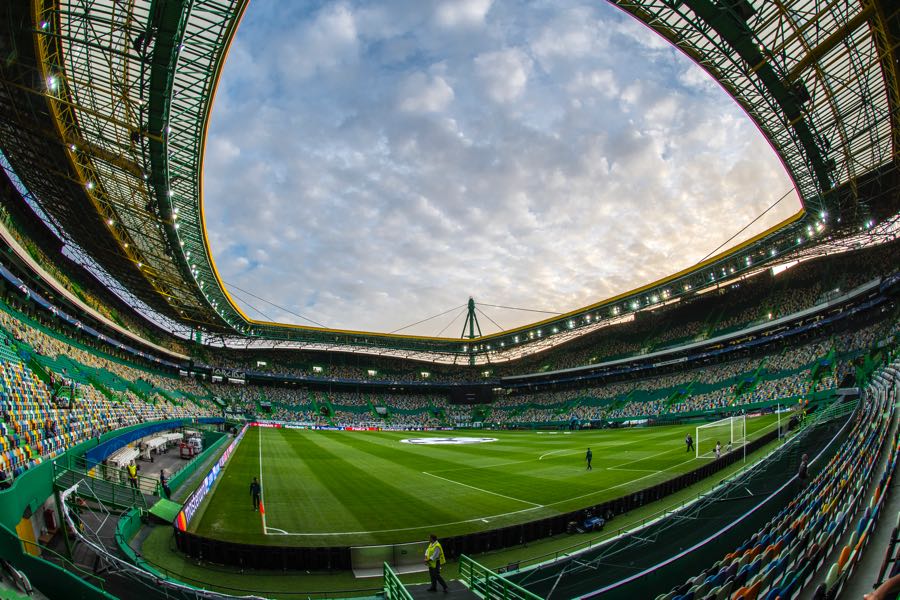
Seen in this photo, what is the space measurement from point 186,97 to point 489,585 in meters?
25.0

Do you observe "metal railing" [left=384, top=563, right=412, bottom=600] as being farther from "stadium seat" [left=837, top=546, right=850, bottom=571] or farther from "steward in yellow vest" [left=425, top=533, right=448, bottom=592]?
"stadium seat" [left=837, top=546, right=850, bottom=571]

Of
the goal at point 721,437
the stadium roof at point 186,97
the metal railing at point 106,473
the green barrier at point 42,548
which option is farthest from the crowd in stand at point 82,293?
the goal at point 721,437

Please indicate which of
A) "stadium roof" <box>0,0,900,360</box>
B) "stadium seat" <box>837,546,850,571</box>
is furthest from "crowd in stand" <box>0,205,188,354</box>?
"stadium seat" <box>837,546,850,571</box>

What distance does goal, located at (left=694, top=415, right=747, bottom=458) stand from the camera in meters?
29.5

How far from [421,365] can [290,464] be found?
68.4m

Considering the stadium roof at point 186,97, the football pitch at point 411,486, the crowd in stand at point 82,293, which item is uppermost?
the stadium roof at point 186,97

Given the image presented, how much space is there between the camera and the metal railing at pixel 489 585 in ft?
29.9

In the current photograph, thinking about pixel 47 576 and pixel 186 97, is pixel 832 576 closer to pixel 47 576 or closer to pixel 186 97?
pixel 47 576

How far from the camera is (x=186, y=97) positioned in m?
22.6

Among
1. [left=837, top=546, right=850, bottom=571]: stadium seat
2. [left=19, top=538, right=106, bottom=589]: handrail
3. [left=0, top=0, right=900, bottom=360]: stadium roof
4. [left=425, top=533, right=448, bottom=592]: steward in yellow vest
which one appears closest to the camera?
[left=837, top=546, right=850, bottom=571]: stadium seat

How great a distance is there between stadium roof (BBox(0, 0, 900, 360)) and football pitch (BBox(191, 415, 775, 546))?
1865 centimetres

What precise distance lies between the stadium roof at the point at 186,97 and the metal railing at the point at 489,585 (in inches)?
865

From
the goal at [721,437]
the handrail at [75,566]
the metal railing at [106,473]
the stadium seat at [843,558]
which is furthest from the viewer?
the goal at [721,437]

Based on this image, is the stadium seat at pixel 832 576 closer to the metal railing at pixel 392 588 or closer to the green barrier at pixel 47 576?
the metal railing at pixel 392 588
